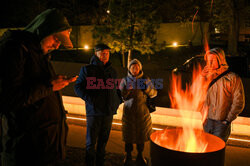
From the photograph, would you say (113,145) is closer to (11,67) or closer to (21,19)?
(11,67)

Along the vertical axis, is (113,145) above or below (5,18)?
below

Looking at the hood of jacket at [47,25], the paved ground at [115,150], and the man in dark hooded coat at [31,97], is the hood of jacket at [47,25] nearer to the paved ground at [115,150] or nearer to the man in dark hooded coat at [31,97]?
the man in dark hooded coat at [31,97]

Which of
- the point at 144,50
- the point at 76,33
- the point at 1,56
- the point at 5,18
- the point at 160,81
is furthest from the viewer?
the point at 5,18

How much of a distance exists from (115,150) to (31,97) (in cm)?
381

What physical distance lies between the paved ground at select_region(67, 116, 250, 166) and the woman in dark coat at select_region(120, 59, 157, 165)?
43cm

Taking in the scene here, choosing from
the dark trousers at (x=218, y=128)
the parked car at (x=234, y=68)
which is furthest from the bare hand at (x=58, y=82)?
the parked car at (x=234, y=68)

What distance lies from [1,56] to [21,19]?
2583cm

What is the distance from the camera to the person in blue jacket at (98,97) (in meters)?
4.45

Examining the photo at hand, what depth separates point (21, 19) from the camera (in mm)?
25484

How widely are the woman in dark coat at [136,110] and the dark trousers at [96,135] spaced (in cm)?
44

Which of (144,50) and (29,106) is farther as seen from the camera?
(144,50)

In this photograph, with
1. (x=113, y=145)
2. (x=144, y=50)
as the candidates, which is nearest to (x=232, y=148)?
(x=113, y=145)

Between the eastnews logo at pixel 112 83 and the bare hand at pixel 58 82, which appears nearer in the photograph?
the bare hand at pixel 58 82

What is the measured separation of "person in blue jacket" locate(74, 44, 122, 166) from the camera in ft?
14.6
